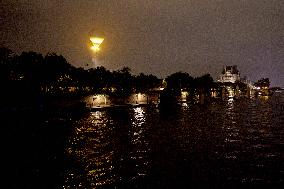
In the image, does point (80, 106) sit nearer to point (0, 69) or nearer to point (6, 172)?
point (0, 69)

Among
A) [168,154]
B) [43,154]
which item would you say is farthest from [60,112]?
[168,154]

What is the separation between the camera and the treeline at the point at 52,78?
52.4 meters

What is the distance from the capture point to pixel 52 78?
6550 cm

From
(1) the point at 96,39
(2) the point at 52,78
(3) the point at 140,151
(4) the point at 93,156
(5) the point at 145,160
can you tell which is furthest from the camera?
(2) the point at 52,78

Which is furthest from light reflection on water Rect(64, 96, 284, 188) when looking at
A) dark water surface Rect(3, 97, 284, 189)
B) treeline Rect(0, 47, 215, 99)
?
treeline Rect(0, 47, 215, 99)

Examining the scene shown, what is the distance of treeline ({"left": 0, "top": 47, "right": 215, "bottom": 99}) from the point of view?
172ft

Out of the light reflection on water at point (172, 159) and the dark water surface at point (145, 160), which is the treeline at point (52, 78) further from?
the light reflection on water at point (172, 159)

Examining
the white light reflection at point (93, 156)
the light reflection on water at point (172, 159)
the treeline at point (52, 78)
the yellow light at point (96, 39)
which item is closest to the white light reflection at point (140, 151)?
the light reflection on water at point (172, 159)

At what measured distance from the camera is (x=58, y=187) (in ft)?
44.8

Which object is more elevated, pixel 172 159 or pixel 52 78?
pixel 52 78

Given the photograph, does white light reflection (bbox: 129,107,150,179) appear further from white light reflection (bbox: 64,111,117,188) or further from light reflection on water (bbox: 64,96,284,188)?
white light reflection (bbox: 64,111,117,188)

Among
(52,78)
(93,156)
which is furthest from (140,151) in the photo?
(52,78)

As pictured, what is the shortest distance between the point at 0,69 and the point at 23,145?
31.9m

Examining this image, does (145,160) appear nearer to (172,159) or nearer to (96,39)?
(172,159)
